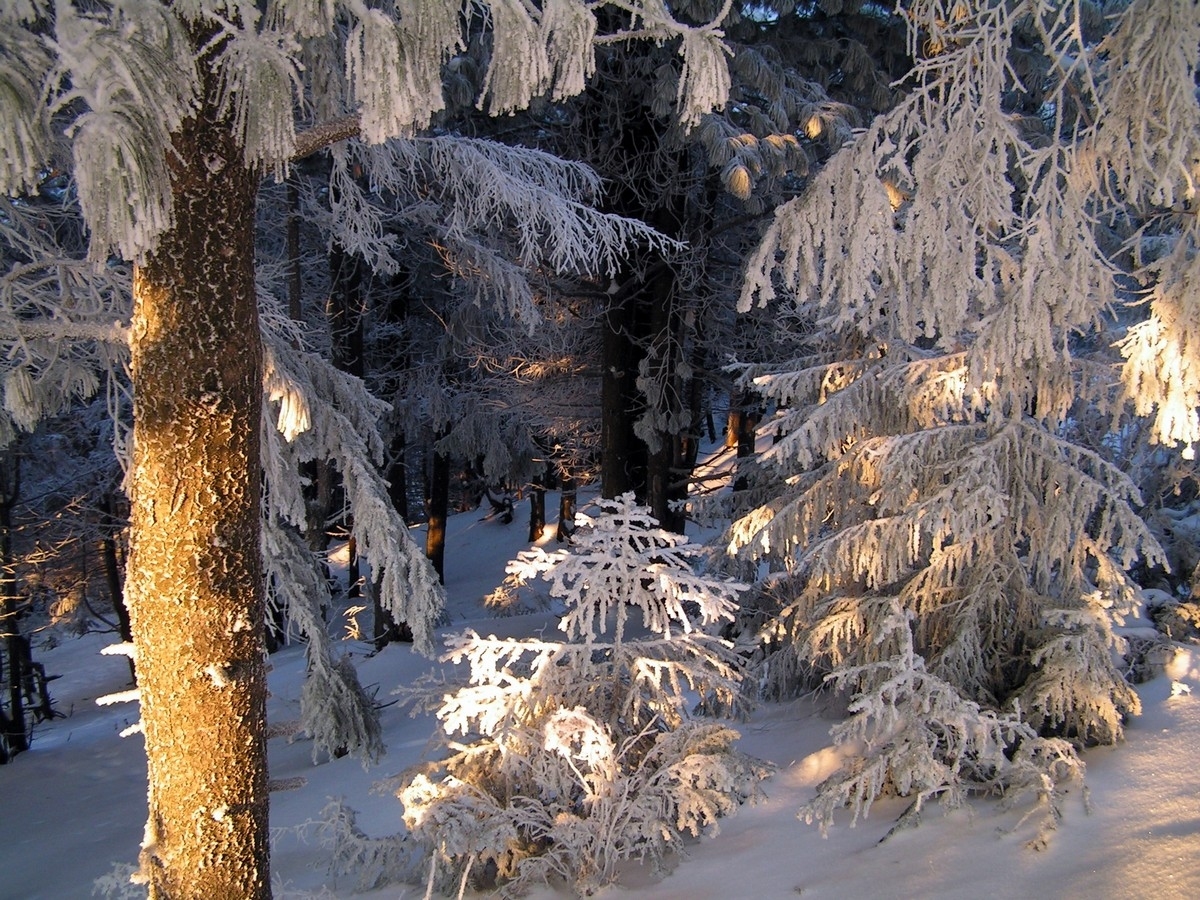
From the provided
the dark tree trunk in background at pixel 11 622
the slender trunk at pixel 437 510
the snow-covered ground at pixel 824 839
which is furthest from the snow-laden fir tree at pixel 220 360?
the slender trunk at pixel 437 510

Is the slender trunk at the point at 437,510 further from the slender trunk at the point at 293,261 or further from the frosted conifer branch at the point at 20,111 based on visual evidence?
the frosted conifer branch at the point at 20,111

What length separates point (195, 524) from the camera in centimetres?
290

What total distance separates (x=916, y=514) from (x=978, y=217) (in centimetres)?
191

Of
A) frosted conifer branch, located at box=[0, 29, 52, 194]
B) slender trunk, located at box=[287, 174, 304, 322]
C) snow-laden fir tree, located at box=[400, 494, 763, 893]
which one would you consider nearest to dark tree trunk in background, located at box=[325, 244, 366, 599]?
slender trunk, located at box=[287, 174, 304, 322]

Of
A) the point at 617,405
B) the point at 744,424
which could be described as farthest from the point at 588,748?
the point at 744,424

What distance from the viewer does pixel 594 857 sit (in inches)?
158

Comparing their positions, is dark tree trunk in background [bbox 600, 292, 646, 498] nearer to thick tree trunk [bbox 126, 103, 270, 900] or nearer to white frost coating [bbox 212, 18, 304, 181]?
thick tree trunk [bbox 126, 103, 270, 900]

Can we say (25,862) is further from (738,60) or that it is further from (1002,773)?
(738,60)

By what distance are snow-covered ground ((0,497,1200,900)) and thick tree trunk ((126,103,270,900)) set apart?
97 cm

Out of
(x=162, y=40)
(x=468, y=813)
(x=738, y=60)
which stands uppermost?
(x=738, y=60)

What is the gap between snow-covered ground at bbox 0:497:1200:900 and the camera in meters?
3.46

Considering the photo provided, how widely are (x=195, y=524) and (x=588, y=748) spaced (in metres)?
2.15

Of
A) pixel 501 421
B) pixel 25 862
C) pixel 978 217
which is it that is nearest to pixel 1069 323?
pixel 978 217

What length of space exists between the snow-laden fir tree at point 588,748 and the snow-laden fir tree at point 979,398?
0.72m
